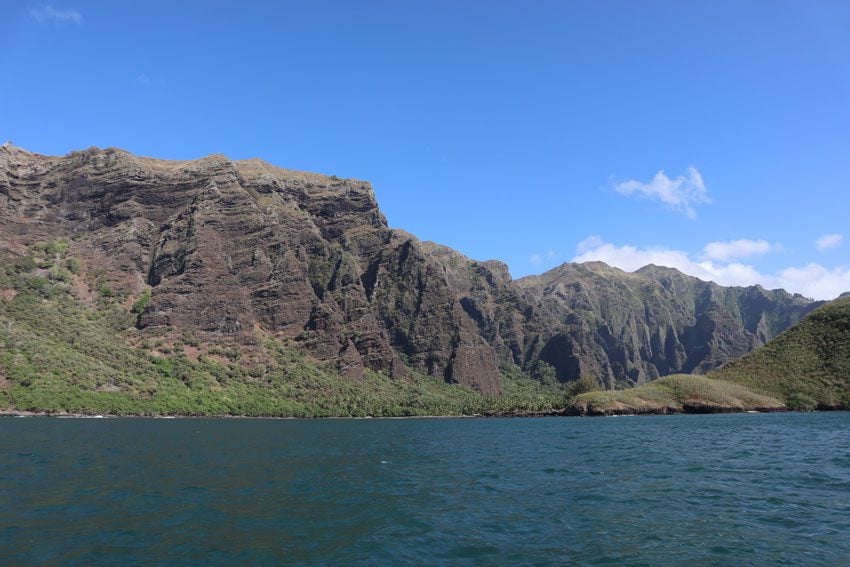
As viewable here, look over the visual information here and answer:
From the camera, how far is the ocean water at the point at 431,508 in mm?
23781

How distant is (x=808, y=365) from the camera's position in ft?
554

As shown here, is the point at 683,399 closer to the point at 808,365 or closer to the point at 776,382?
the point at 776,382

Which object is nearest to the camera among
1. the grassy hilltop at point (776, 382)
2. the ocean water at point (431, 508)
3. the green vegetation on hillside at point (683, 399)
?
the ocean water at point (431, 508)

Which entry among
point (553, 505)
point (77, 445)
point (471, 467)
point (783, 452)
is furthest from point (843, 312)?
point (77, 445)

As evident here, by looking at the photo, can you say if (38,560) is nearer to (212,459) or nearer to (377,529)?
(377,529)

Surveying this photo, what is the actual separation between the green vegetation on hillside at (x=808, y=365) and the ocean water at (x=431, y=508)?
121 metres

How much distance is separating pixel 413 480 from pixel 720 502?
21634mm

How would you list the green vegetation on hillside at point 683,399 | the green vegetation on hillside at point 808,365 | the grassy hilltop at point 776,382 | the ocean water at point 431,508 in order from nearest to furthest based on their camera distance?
1. the ocean water at point 431,508
2. the green vegetation on hillside at point 808,365
3. the grassy hilltop at point 776,382
4. the green vegetation on hillside at point 683,399

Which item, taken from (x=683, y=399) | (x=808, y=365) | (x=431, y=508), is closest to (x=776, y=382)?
(x=808, y=365)

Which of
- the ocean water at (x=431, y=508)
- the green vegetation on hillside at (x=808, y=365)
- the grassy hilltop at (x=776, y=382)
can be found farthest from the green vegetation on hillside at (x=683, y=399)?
the ocean water at (x=431, y=508)

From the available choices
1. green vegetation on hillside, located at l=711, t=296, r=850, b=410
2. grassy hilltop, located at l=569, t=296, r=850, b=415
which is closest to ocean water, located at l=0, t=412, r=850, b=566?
grassy hilltop, located at l=569, t=296, r=850, b=415

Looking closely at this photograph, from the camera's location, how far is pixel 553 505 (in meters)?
33.4

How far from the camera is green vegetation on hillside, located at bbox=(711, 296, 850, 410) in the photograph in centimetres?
15775

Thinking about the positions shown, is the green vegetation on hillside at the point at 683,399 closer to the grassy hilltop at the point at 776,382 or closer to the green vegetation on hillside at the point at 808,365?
the grassy hilltop at the point at 776,382
